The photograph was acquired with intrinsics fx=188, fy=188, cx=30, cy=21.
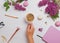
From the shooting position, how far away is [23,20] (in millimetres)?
1117

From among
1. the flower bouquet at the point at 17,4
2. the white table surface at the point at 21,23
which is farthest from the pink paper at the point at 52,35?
the flower bouquet at the point at 17,4

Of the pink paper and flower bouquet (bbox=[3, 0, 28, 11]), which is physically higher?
flower bouquet (bbox=[3, 0, 28, 11])

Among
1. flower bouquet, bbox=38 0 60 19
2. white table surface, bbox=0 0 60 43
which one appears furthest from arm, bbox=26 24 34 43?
flower bouquet, bbox=38 0 60 19

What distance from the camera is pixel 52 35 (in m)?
1.07

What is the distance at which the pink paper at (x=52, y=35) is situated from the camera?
1069 mm

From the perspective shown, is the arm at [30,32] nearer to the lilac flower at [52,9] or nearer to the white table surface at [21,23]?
the white table surface at [21,23]

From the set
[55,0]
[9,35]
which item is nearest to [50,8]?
[55,0]

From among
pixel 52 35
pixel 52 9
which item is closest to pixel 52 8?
pixel 52 9

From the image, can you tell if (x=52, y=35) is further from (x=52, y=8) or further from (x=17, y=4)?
(x=17, y=4)

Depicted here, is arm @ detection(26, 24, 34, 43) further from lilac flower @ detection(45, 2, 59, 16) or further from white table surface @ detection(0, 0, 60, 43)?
lilac flower @ detection(45, 2, 59, 16)

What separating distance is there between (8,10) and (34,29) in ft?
0.65

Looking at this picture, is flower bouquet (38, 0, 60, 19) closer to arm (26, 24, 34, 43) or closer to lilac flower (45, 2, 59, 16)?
lilac flower (45, 2, 59, 16)

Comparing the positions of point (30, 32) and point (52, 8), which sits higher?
point (52, 8)

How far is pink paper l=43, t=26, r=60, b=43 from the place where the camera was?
42.1 inches
